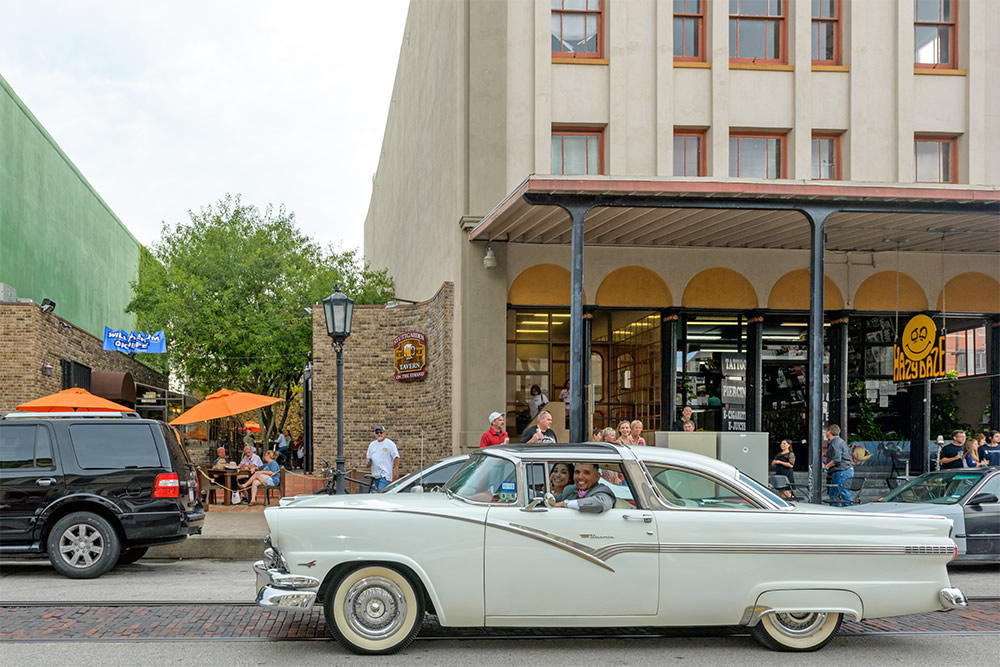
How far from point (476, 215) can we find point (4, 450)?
9.82 m

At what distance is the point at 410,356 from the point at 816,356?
10.5 metres

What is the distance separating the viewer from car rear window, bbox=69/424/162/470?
11.9 metres

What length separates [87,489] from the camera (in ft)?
38.3

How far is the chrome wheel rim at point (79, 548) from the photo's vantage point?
1154 cm

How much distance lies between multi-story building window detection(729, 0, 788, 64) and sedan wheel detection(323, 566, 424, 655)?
15665 millimetres

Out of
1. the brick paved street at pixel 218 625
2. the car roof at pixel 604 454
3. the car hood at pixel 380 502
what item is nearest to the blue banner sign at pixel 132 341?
the brick paved street at pixel 218 625

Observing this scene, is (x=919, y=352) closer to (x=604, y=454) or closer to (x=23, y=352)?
(x=604, y=454)

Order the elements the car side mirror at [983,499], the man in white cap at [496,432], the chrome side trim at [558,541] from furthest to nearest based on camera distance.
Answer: the man in white cap at [496,432], the car side mirror at [983,499], the chrome side trim at [558,541]

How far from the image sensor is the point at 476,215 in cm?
1941

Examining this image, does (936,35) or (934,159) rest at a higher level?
(936,35)

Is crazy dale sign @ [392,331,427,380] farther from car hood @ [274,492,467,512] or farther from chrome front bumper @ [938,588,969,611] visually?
chrome front bumper @ [938,588,969,611]

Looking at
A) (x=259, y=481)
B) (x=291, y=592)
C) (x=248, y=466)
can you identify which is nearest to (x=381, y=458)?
(x=259, y=481)

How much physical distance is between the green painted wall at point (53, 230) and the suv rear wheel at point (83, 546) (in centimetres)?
1956

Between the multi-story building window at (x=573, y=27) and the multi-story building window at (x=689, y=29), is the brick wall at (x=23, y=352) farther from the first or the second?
the multi-story building window at (x=689, y=29)
